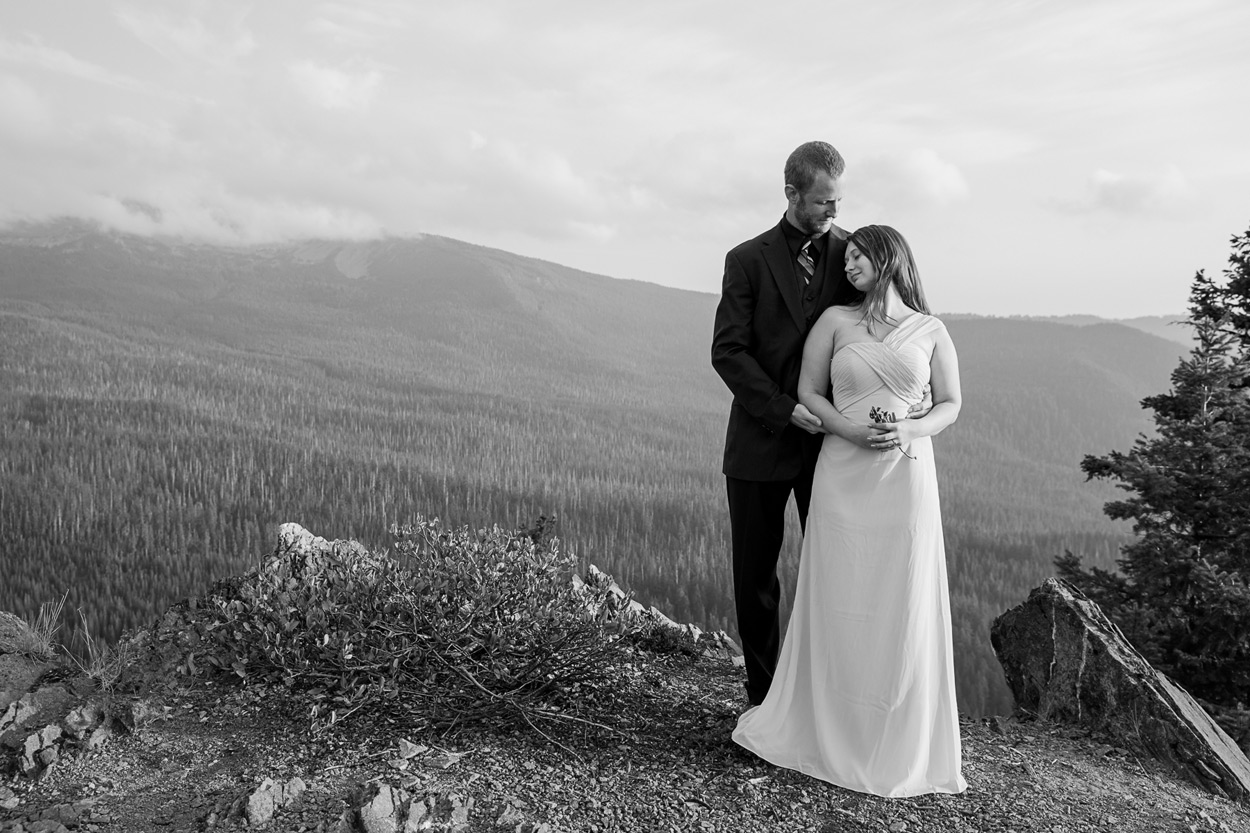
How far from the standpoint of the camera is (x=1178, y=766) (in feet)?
15.2

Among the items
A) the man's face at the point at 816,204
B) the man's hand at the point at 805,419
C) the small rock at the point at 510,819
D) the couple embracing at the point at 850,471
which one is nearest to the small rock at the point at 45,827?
the small rock at the point at 510,819

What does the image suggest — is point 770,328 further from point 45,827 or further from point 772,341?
point 45,827

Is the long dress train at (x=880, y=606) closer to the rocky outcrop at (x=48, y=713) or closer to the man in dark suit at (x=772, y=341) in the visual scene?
the man in dark suit at (x=772, y=341)

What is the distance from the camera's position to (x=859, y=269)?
3955 millimetres

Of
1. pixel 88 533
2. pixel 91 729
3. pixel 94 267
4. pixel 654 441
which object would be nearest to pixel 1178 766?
pixel 91 729

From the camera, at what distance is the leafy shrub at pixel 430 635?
4.39m

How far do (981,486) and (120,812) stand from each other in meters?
19.6

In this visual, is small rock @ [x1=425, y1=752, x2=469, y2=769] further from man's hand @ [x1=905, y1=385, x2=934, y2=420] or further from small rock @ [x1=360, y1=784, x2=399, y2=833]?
man's hand @ [x1=905, y1=385, x2=934, y2=420]

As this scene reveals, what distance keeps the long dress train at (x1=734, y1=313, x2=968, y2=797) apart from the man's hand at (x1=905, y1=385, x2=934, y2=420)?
39 millimetres

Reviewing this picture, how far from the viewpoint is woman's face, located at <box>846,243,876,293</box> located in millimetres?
3930

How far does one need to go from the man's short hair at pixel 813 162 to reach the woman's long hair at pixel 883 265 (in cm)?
32

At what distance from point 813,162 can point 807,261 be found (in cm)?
51

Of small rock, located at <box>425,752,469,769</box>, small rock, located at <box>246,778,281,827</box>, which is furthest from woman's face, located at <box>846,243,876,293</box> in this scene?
small rock, located at <box>246,778,281,827</box>

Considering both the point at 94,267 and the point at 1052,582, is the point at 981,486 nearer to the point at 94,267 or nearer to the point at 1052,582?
the point at 1052,582
